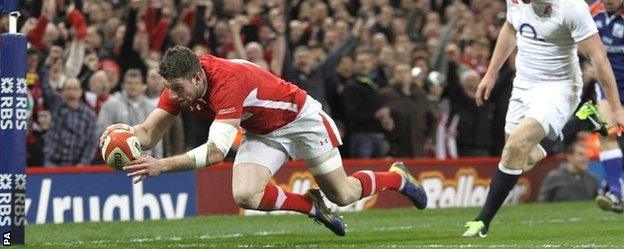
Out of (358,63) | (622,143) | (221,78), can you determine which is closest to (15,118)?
(221,78)

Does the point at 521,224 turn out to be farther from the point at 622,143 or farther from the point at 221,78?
the point at 221,78

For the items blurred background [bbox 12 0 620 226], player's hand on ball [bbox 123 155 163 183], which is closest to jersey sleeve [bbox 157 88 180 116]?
player's hand on ball [bbox 123 155 163 183]

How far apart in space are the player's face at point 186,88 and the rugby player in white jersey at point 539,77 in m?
2.93

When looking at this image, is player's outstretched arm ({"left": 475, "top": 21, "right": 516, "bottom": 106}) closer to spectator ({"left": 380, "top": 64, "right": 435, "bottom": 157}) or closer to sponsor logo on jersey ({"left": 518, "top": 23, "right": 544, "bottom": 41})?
sponsor logo on jersey ({"left": 518, "top": 23, "right": 544, "bottom": 41})

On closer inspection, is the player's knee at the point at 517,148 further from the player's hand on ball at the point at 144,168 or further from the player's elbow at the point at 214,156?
the player's hand on ball at the point at 144,168

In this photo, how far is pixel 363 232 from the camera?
12695mm

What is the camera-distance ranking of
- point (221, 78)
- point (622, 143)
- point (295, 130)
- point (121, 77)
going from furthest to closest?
point (121, 77) < point (622, 143) < point (295, 130) < point (221, 78)

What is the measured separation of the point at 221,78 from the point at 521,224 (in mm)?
5124

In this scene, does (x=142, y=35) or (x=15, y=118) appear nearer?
(x=15, y=118)

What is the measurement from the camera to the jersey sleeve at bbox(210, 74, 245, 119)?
9508 mm

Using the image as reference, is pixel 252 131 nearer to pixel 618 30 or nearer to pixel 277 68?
pixel 618 30

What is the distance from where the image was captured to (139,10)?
17562 millimetres

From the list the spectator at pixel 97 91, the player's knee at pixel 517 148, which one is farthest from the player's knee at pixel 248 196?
the spectator at pixel 97 91

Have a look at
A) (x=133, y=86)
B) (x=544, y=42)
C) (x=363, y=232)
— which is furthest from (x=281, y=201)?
(x=133, y=86)
